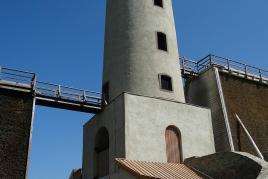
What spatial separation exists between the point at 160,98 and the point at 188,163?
13.1ft

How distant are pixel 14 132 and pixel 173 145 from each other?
842 cm

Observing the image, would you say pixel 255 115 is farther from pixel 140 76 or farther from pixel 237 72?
pixel 140 76

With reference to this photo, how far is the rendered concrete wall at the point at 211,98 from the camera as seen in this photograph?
22.5 metres

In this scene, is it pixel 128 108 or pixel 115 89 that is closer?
pixel 128 108

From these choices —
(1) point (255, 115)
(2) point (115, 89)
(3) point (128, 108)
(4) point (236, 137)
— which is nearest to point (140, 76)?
(2) point (115, 89)

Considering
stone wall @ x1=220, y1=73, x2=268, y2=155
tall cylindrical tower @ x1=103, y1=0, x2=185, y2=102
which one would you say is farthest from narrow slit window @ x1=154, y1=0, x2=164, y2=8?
stone wall @ x1=220, y1=73, x2=268, y2=155

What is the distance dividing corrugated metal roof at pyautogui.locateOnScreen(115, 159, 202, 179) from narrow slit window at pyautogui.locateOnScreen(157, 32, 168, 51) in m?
8.41

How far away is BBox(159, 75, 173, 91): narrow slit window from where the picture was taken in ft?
70.3

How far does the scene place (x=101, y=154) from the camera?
69.0 feet

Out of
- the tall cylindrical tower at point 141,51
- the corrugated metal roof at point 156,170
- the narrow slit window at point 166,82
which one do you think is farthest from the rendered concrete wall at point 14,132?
the narrow slit window at point 166,82

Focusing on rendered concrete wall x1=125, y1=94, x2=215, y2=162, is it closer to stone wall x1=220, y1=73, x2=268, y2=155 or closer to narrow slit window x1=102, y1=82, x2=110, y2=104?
stone wall x1=220, y1=73, x2=268, y2=155

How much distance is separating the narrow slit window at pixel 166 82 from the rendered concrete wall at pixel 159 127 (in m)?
1.45

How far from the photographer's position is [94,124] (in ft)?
72.3

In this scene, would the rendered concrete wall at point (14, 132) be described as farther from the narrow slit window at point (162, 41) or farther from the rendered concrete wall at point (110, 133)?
the narrow slit window at point (162, 41)
